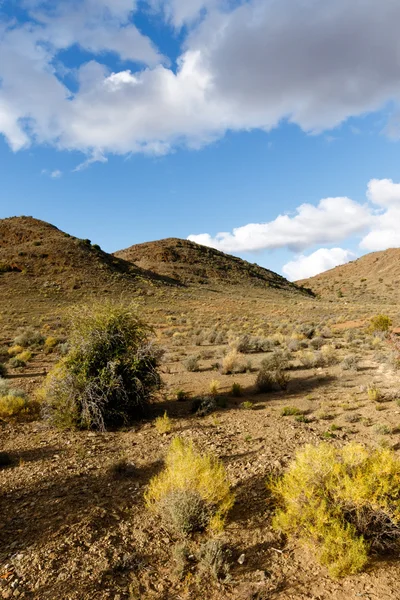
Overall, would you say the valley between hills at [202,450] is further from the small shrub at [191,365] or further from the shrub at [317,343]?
the shrub at [317,343]

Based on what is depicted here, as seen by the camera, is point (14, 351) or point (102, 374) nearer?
point (102, 374)

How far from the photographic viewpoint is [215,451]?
8.21 meters

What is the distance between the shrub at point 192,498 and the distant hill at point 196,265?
66.1 metres

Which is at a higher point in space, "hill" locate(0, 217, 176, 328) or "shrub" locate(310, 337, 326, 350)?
"hill" locate(0, 217, 176, 328)

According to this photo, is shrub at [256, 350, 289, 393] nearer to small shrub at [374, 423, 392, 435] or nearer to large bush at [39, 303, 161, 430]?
large bush at [39, 303, 161, 430]

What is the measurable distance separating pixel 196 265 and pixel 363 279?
50.2 meters

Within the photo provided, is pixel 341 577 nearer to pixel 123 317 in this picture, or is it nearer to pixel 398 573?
pixel 398 573

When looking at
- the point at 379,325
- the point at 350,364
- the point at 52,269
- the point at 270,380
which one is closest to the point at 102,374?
the point at 270,380

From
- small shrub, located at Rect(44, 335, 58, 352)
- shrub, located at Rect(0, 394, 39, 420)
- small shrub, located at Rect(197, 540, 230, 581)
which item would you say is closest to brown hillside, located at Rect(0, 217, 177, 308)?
small shrub, located at Rect(44, 335, 58, 352)

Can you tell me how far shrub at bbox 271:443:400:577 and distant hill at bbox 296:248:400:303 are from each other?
7611cm

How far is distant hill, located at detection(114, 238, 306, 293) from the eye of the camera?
260 ft

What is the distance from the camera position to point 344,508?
5.01 metres

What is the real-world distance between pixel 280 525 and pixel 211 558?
4.24 ft

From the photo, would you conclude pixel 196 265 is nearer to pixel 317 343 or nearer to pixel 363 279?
pixel 363 279
